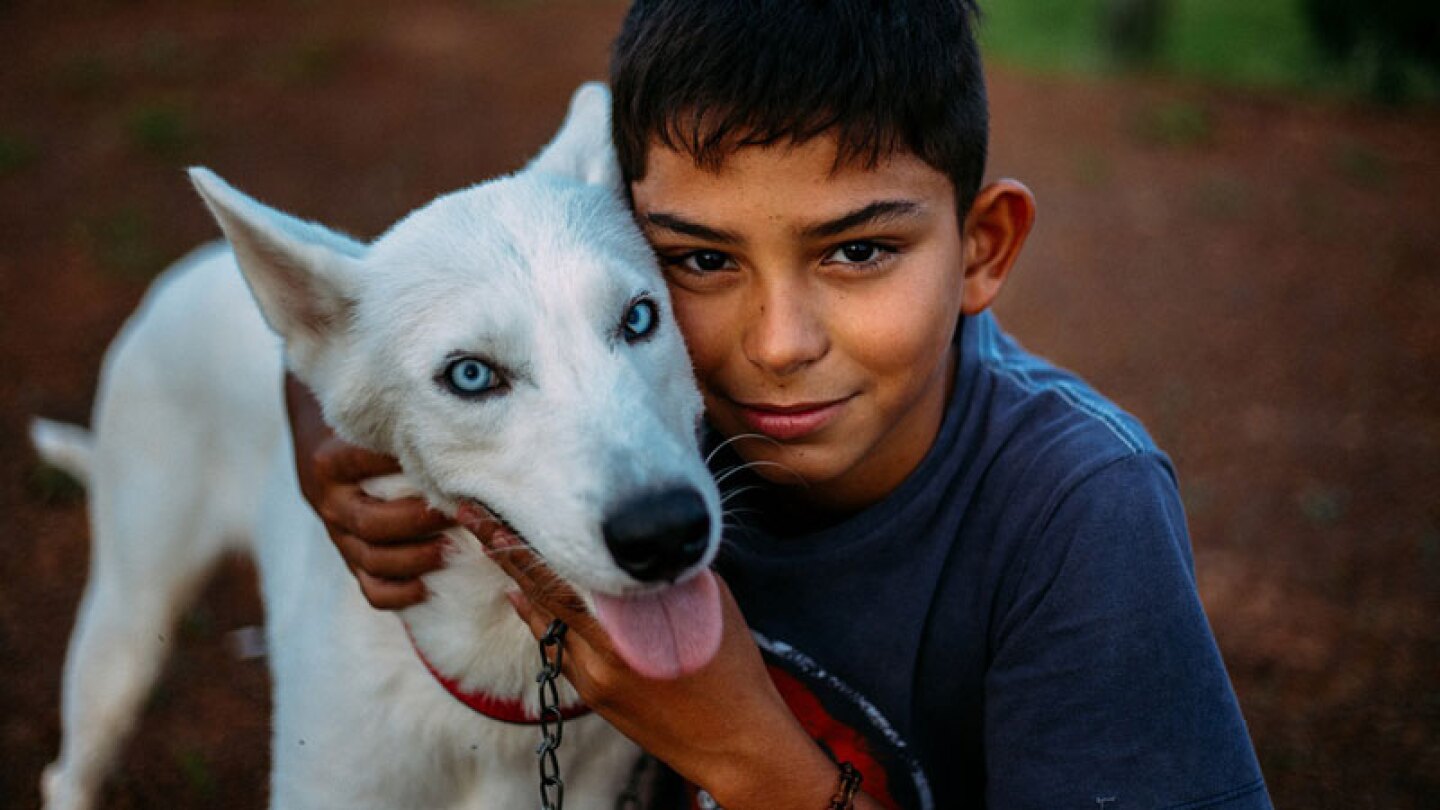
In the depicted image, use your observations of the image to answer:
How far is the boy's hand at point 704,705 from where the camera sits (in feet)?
6.97

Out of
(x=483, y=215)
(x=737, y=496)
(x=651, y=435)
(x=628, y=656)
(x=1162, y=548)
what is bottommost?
(x=737, y=496)

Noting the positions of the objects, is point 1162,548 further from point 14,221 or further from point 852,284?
point 14,221

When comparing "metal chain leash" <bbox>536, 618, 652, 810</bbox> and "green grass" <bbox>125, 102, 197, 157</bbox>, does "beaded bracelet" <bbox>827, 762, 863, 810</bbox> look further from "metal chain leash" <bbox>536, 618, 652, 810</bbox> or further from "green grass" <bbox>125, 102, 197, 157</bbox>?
"green grass" <bbox>125, 102, 197, 157</bbox>

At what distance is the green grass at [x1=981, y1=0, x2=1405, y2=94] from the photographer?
10.7m

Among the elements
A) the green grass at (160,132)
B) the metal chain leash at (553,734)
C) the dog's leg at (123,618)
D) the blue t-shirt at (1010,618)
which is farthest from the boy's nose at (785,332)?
the green grass at (160,132)

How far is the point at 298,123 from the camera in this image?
337 inches

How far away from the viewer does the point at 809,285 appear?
226cm

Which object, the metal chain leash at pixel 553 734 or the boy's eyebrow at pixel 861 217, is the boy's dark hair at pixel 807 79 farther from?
the metal chain leash at pixel 553 734

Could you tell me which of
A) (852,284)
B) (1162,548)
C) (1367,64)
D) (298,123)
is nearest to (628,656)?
(852,284)

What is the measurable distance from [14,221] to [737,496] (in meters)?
6.65

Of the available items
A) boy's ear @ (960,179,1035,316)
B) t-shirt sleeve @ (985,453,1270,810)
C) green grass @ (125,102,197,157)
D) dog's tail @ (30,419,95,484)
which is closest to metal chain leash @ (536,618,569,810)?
t-shirt sleeve @ (985,453,1270,810)

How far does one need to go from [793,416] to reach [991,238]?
26.8 inches

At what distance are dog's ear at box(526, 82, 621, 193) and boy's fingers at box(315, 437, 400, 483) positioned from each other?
72 centimetres

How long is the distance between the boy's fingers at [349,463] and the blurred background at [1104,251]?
5.87ft
